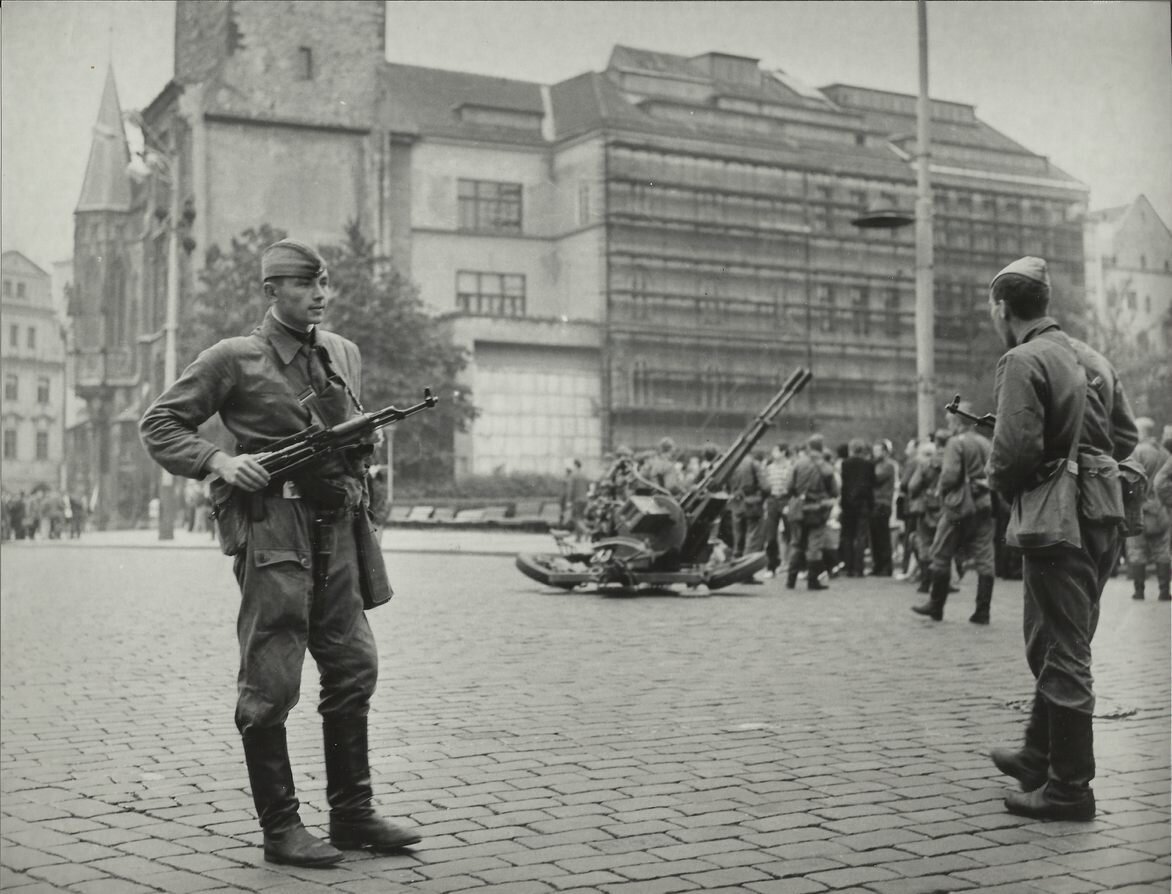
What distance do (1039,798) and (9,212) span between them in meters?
4.90

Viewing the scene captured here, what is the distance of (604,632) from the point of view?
41.5 ft

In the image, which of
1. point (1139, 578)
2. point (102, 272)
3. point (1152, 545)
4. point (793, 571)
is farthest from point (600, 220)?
point (102, 272)

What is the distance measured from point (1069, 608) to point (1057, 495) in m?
0.39

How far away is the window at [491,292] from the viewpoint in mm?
66938

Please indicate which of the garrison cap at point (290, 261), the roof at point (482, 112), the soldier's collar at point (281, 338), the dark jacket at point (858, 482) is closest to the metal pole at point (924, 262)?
the garrison cap at point (290, 261)

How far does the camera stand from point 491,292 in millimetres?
67000

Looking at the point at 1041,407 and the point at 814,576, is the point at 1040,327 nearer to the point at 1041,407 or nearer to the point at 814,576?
the point at 1041,407

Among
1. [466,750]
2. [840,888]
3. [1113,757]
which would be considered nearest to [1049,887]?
[840,888]

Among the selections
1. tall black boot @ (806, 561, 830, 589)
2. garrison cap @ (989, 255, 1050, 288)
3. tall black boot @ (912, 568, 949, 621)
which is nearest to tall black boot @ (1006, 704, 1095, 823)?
garrison cap @ (989, 255, 1050, 288)

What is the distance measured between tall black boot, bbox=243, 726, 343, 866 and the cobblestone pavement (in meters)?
0.07

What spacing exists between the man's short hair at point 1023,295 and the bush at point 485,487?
1248 inches

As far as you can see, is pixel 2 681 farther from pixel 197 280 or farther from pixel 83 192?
pixel 197 280

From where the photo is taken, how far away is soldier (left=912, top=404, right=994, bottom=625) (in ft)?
43.8

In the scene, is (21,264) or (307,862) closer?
(307,862)
